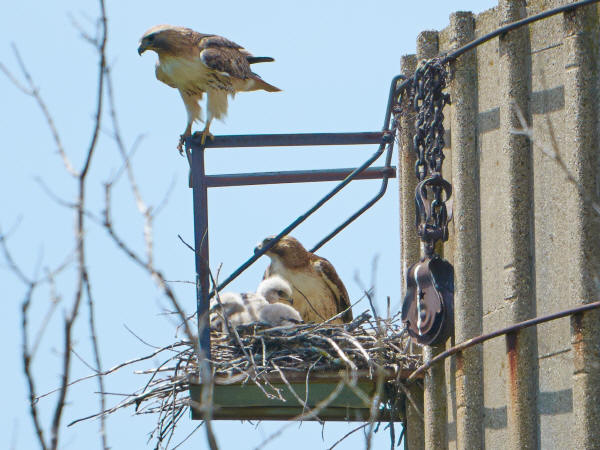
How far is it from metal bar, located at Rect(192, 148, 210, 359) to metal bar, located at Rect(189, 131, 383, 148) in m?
0.17

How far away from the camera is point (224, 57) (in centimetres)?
1159

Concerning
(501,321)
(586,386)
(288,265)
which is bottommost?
(586,386)

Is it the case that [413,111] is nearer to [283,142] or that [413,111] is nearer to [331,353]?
[283,142]

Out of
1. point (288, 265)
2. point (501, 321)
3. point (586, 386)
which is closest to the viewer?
point (586, 386)

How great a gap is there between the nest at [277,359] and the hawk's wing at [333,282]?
2470mm

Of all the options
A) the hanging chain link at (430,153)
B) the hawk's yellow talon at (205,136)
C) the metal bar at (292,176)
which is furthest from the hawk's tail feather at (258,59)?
the hanging chain link at (430,153)

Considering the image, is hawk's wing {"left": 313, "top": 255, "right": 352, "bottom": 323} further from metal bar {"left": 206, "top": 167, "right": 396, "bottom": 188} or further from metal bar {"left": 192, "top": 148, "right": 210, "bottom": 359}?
metal bar {"left": 192, "top": 148, "right": 210, "bottom": 359}

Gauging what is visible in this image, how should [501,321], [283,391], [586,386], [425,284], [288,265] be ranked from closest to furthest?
[586,386] < [501,321] < [425,284] < [283,391] < [288,265]

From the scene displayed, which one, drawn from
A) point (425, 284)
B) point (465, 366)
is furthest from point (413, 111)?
point (465, 366)

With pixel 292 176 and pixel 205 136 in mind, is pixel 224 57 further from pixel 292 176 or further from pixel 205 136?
pixel 292 176

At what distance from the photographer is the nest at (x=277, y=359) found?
27.7 feet

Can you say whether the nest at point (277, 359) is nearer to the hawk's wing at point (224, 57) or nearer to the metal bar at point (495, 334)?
the metal bar at point (495, 334)

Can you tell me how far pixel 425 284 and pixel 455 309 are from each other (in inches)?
9.5

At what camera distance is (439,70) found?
26.5 ft
